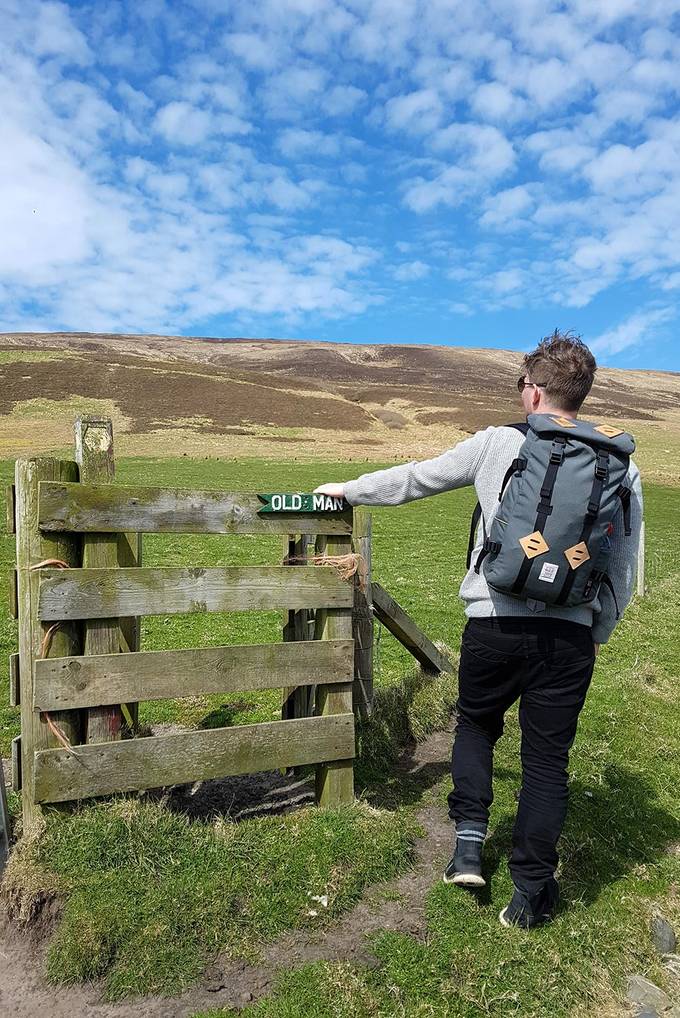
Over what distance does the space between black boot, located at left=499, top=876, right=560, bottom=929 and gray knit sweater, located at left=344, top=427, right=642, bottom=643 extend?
4.51 ft

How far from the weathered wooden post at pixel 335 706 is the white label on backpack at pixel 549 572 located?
165cm

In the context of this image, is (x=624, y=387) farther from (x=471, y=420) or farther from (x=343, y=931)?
(x=343, y=931)

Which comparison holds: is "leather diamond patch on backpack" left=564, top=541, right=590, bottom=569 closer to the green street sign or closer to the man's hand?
the man's hand

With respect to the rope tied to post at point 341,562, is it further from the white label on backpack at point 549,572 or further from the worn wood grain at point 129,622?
the white label on backpack at point 549,572

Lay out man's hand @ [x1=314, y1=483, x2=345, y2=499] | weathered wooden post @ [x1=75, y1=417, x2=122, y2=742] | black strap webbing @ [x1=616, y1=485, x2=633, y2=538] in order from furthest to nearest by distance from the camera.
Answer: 1. man's hand @ [x1=314, y1=483, x2=345, y2=499]
2. weathered wooden post @ [x1=75, y1=417, x2=122, y2=742]
3. black strap webbing @ [x1=616, y1=485, x2=633, y2=538]

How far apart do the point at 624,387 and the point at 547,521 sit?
136 meters

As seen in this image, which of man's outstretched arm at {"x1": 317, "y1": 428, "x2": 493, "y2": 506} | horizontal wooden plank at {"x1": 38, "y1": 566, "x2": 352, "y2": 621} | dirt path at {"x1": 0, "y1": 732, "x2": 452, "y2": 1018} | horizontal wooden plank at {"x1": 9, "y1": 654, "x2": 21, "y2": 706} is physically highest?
man's outstretched arm at {"x1": 317, "y1": 428, "x2": 493, "y2": 506}

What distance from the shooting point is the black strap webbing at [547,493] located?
3.46 meters

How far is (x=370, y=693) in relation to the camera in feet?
19.2

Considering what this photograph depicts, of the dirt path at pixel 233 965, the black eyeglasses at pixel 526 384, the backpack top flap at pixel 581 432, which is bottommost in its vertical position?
the dirt path at pixel 233 965

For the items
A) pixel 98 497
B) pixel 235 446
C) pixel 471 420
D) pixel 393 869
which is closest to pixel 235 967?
pixel 393 869

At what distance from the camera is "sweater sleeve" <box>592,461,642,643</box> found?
12.5ft

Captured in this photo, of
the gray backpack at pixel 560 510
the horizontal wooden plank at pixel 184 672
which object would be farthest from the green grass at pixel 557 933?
the gray backpack at pixel 560 510

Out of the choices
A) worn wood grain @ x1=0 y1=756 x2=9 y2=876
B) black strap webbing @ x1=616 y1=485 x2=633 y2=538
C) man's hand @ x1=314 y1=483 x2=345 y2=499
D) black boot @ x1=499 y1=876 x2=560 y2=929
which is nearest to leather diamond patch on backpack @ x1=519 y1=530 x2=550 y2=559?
A: black strap webbing @ x1=616 y1=485 x2=633 y2=538
